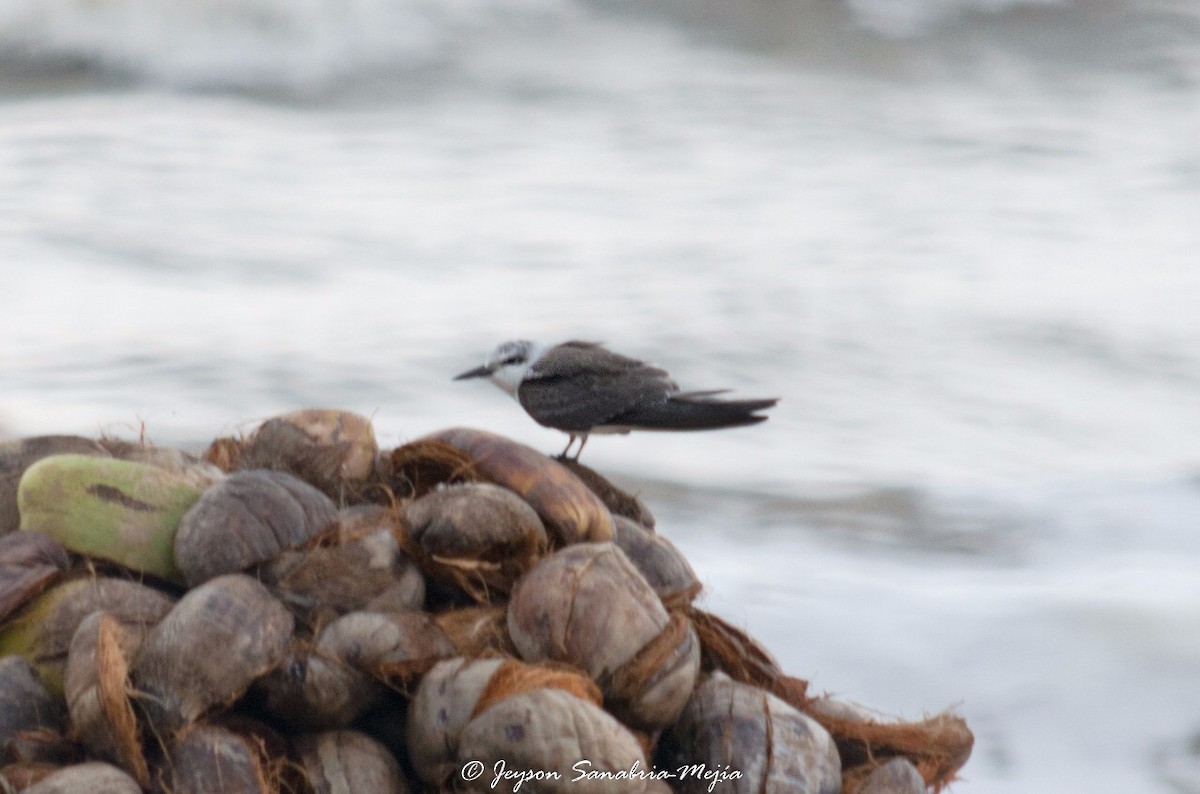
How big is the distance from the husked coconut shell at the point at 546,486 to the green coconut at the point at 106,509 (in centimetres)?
37

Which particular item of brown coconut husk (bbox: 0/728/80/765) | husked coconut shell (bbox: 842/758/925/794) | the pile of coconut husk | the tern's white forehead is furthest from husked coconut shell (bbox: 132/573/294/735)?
the tern's white forehead

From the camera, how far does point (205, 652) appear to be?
4.48 feet

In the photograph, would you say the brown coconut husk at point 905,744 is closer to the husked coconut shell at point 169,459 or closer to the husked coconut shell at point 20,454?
the husked coconut shell at point 169,459

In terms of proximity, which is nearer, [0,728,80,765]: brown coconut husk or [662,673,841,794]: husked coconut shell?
[0,728,80,765]: brown coconut husk

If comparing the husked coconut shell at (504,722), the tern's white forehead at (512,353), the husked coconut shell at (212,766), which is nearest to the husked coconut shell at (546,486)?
the husked coconut shell at (504,722)

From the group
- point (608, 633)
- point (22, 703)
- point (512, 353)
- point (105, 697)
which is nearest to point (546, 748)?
point (608, 633)

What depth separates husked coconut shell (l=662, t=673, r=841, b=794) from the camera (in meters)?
1.50

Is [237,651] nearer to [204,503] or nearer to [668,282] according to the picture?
[204,503]

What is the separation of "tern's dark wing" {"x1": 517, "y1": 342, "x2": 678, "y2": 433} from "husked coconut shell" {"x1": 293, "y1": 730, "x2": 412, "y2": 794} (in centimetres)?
120

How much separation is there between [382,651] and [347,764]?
13 cm

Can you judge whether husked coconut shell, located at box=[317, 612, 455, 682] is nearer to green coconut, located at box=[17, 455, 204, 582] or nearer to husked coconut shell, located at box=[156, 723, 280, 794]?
husked coconut shell, located at box=[156, 723, 280, 794]

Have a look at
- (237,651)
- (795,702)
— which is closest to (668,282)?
(795,702)

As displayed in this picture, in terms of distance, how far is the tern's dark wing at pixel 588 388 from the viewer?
255cm

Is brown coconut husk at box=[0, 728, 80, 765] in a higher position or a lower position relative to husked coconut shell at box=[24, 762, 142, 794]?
lower
